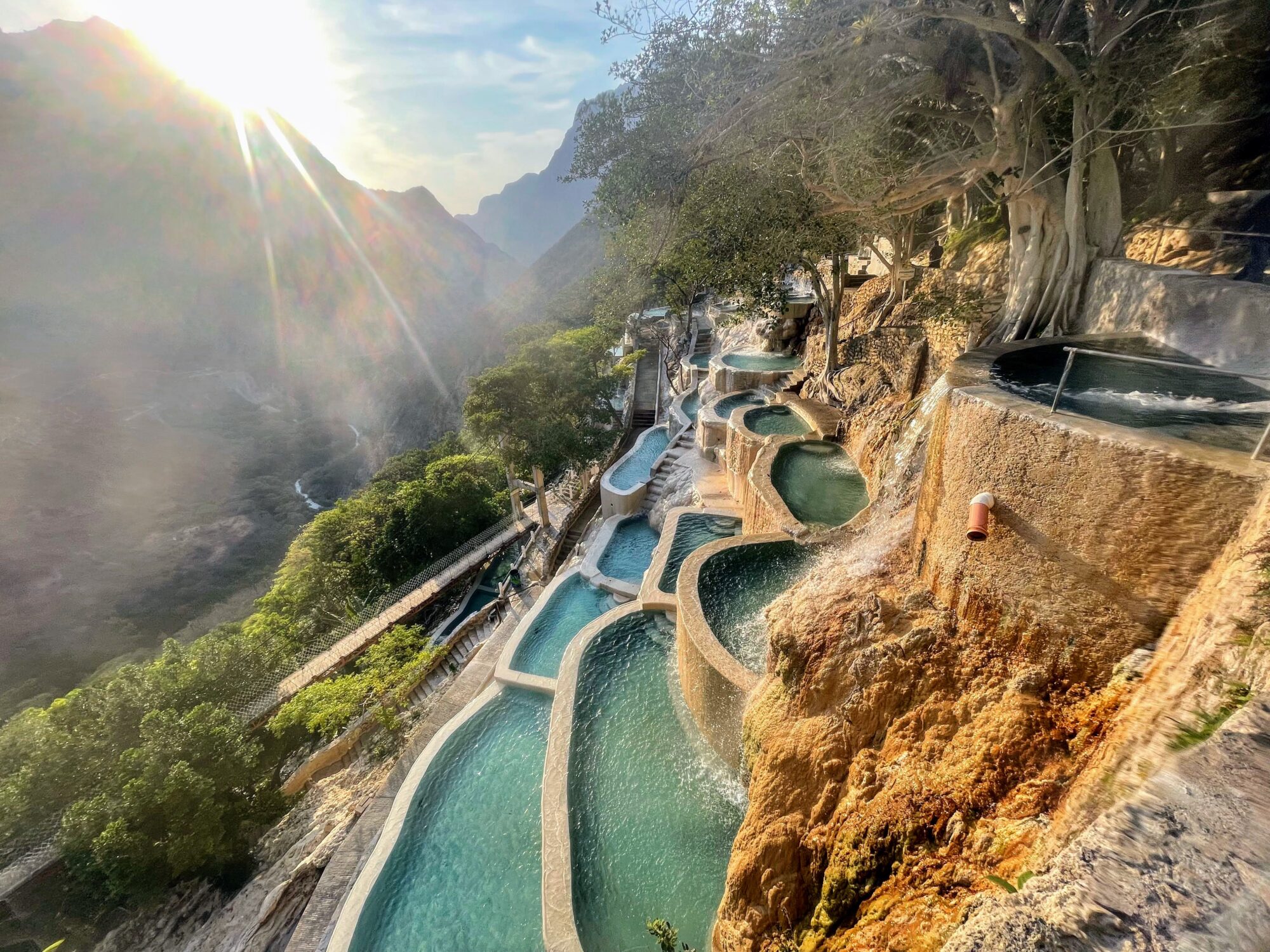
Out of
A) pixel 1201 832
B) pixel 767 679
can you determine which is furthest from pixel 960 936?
pixel 767 679

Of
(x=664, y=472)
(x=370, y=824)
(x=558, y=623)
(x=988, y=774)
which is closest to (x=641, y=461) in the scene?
(x=664, y=472)

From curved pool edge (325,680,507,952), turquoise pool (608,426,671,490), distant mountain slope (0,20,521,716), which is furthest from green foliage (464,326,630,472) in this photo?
distant mountain slope (0,20,521,716)

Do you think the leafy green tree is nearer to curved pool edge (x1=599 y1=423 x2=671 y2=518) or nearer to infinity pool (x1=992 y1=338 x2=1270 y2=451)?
curved pool edge (x1=599 y1=423 x2=671 y2=518)

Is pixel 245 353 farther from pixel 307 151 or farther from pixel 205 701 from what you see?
pixel 205 701

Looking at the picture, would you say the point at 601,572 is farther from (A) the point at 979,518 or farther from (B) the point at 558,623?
(A) the point at 979,518

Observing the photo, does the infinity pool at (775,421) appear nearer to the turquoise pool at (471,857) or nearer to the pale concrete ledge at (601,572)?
the pale concrete ledge at (601,572)

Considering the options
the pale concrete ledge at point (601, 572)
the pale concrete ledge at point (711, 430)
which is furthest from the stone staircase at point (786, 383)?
the pale concrete ledge at point (601, 572)
